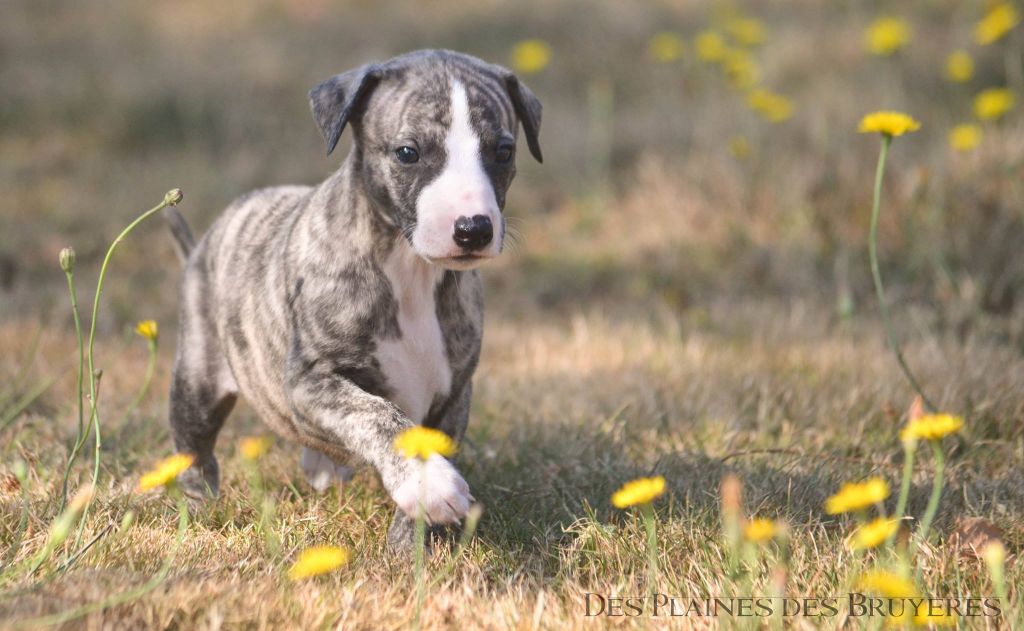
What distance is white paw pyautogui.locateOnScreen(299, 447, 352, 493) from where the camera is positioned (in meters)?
3.77

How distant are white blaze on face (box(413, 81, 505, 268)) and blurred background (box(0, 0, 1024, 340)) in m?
2.46

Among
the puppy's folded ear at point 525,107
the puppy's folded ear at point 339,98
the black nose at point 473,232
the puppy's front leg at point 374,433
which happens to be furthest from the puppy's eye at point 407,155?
the puppy's front leg at point 374,433

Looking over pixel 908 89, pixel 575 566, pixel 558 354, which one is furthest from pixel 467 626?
pixel 908 89

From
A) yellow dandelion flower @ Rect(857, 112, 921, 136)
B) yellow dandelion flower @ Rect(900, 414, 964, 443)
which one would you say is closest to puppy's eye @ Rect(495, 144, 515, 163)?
yellow dandelion flower @ Rect(857, 112, 921, 136)

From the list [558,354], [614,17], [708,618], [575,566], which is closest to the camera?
[708,618]

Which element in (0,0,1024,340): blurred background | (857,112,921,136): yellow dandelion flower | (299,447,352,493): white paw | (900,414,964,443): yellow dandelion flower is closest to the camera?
(900,414,964,443): yellow dandelion flower

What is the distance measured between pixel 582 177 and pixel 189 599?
19.4 ft

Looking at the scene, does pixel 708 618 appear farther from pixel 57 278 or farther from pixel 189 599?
pixel 57 278

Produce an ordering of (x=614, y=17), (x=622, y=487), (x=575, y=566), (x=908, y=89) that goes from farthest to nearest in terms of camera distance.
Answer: (x=614, y=17), (x=908, y=89), (x=622, y=487), (x=575, y=566)

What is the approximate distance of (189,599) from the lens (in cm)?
260

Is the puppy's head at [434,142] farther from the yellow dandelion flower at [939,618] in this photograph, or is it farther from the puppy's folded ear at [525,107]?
the yellow dandelion flower at [939,618]

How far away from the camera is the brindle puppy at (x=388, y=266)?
3.15m

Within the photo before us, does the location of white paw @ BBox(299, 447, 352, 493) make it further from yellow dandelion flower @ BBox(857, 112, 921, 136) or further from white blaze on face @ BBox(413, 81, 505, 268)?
yellow dandelion flower @ BBox(857, 112, 921, 136)

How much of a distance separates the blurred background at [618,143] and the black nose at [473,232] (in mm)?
2526
